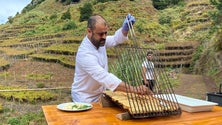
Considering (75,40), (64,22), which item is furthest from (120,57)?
(64,22)

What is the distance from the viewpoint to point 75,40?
44.8 ft

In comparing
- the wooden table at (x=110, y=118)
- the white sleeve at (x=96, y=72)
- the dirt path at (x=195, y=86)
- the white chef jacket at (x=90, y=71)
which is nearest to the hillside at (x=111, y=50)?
the dirt path at (x=195, y=86)

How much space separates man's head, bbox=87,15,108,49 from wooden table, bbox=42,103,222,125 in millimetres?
486

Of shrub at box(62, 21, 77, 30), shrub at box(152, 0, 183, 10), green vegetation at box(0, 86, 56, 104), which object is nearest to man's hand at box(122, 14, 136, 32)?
green vegetation at box(0, 86, 56, 104)

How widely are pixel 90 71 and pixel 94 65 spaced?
0.15ft

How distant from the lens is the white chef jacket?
79.1 inches

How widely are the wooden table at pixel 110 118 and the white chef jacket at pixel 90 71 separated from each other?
0.23m

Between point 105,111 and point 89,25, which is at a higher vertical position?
point 89,25

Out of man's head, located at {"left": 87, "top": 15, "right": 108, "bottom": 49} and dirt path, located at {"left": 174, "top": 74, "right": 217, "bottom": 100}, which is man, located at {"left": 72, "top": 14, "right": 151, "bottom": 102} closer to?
man's head, located at {"left": 87, "top": 15, "right": 108, "bottom": 49}

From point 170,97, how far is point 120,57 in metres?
0.39

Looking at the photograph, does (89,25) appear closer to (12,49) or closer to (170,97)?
(170,97)

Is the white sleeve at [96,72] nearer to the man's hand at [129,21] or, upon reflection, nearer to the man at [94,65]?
the man at [94,65]

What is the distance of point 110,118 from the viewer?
1.70m

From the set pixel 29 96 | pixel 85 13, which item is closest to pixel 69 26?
pixel 85 13
